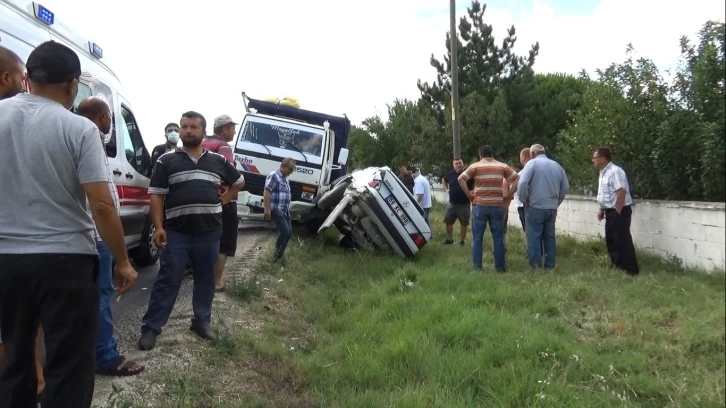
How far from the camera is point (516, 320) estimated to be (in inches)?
193

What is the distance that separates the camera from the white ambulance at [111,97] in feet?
15.7

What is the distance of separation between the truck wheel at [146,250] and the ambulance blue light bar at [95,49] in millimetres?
1866

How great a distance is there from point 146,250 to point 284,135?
5456 mm

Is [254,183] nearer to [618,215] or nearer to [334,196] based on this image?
[334,196]

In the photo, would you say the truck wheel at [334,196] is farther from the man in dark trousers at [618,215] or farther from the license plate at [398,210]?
the man in dark trousers at [618,215]

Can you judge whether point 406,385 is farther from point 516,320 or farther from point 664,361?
point 664,361

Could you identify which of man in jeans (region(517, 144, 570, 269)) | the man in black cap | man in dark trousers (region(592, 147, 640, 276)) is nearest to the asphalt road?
the man in black cap

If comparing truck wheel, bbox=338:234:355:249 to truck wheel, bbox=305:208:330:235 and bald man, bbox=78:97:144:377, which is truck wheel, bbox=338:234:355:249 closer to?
truck wheel, bbox=305:208:330:235

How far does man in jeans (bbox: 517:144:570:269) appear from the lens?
24.3ft

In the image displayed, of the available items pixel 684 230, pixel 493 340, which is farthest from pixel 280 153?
pixel 684 230

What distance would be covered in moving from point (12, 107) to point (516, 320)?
3801mm

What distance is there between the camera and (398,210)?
31.4ft

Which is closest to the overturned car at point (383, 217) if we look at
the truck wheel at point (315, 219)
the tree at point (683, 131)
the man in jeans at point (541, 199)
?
the truck wheel at point (315, 219)

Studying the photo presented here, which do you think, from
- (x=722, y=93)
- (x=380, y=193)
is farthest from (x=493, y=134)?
(x=722, y=93)
